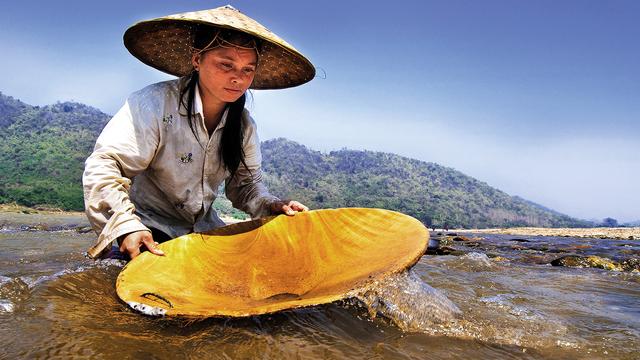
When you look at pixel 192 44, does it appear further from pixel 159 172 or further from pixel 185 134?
pixel 159 172

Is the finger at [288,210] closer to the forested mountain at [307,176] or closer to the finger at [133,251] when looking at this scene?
the finger at [133,251]

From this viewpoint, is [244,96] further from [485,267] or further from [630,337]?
[485,267]

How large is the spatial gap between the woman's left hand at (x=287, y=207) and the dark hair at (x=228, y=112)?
352 mm

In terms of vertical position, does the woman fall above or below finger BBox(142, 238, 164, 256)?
above

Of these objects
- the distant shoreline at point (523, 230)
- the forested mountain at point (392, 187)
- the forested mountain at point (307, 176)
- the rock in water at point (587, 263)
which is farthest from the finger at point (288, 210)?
the forested mountain at point (392, 187)

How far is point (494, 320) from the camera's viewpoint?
184 centimetres

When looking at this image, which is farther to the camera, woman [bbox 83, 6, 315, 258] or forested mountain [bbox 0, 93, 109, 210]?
forested mountain [bbox 0, 93, 109, 210]

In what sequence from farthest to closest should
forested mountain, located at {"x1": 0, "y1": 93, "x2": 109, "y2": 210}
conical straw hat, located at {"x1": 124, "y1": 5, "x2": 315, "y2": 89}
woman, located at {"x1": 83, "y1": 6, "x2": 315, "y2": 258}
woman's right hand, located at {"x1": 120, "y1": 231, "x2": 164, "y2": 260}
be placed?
forested mountain, located at {"x1": 0, "y1": 93, "x2": 109, "y2": 210} → conical straw hat, located at {"x1": 124, "y1": 5, "x2": 315, "y2": 89} → woman, located at {"x1": 83, "y1": 6, "x2": 315, "y2": 258} → woman's right hand, located at {"x1": 120, "y1": 231, "x2": 164, "y2": 260}

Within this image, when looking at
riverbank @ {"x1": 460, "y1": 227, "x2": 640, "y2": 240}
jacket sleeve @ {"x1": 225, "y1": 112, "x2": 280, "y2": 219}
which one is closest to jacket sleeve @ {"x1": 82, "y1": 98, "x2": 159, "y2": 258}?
jacket sleeve @ {"x1": 225, "y1": 112, "x2": 280, "y2": 219}

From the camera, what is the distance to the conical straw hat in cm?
195

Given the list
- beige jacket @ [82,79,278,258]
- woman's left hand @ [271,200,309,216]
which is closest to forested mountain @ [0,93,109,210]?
beige jacket @ [82,79,278,258]

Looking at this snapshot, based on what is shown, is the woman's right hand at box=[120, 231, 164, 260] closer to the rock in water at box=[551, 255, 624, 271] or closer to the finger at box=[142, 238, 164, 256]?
the finger at box=[142, 238, 164, 256]

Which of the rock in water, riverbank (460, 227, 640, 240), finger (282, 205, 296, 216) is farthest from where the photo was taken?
riverbank (460, 227, 640, 240)

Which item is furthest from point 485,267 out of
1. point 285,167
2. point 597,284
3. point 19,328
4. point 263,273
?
point 285,167
